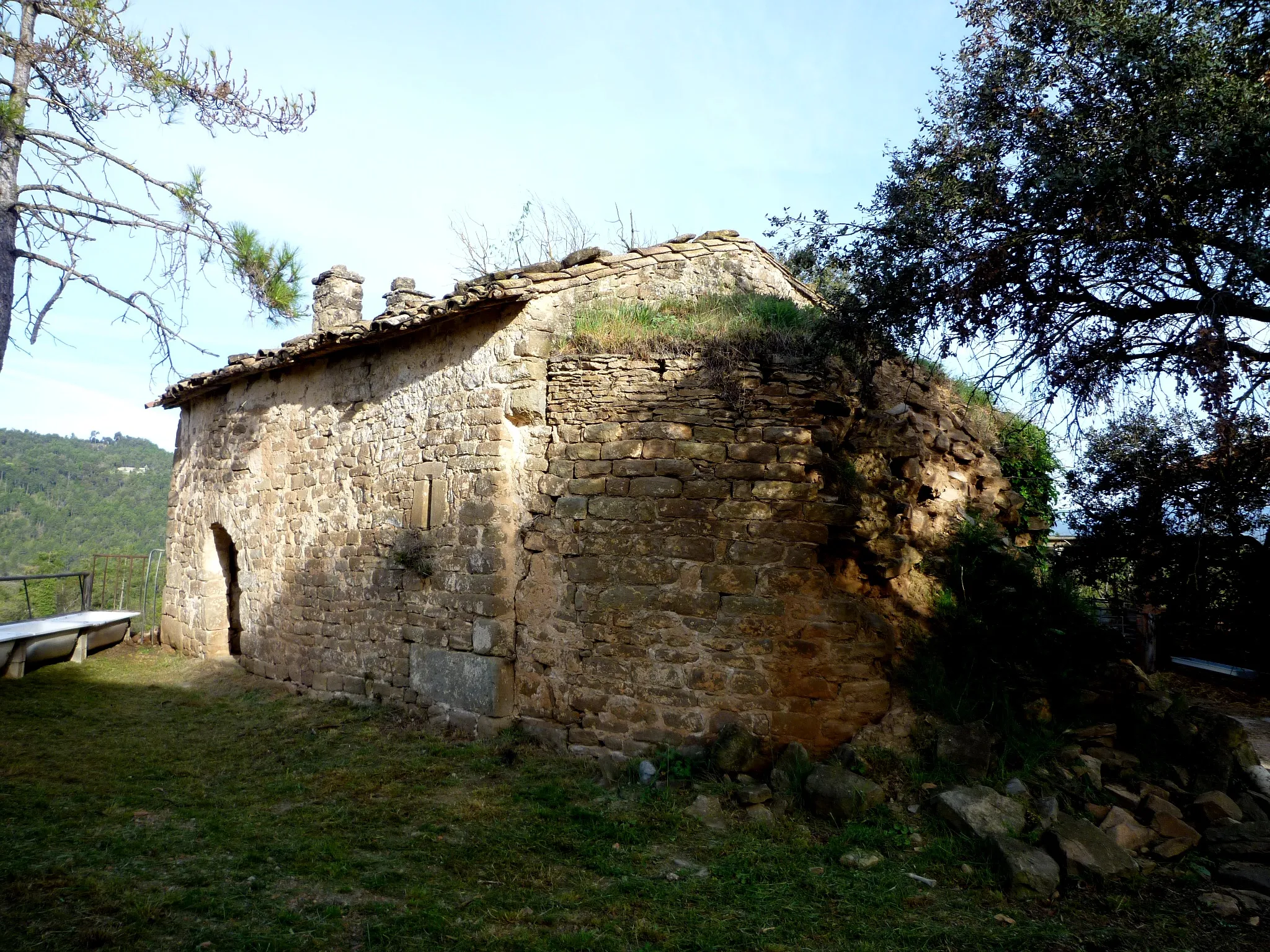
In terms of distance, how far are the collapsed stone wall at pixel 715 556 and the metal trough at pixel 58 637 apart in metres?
6.35

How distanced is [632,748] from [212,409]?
8261 mm

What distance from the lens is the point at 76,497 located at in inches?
1732

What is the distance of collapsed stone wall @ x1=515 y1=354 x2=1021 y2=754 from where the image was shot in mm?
5586

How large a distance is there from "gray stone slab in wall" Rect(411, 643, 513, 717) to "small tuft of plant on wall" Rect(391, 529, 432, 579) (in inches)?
27.2

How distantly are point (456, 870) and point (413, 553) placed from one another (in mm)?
3380

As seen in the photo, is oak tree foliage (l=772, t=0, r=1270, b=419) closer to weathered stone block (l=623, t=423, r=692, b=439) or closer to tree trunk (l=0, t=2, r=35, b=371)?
weathered stone block (l=623, t=423, r=692, b=439)

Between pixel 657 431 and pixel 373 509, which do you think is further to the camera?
Result: pixel 373 509

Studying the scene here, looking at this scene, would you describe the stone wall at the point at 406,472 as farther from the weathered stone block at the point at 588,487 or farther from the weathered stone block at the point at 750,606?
the weathered stone block at the point at 750,606

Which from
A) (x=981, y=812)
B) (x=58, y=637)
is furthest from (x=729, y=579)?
(x=58, y=637)

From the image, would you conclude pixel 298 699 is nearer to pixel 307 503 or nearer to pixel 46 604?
pixel 307 503

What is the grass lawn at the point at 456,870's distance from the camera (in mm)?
3676

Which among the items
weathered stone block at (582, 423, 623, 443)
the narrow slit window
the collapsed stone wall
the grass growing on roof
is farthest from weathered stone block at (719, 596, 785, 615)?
the narrow slit window

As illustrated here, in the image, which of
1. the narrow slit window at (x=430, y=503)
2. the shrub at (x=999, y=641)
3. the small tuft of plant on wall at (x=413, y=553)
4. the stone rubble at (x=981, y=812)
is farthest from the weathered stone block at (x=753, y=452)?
the small tuft of plant on wall at (x=413, y=553)

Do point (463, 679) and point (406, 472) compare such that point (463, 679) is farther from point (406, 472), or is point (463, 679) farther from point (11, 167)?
point (11, 167)
